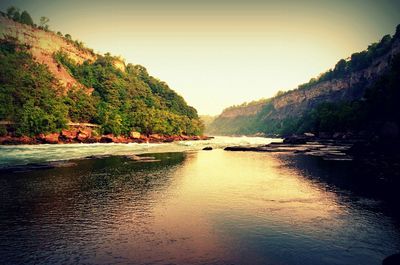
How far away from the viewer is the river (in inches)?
499

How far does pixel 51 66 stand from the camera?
412 ft

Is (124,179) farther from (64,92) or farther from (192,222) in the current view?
(64,92)

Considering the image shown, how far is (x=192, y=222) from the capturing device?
682 inches

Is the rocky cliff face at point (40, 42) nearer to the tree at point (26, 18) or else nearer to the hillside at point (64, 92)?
the hillside at point (64, 92)

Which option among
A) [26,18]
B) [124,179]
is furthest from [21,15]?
[124,179]

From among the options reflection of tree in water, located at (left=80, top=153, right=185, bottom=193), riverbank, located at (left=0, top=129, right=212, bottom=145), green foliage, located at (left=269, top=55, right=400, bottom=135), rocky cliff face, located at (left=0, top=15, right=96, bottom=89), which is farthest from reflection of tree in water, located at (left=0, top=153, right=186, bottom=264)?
rocky cliff face, located at (left=0, top=15, right=96, bottom=89)

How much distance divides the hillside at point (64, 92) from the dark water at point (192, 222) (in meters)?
72.8

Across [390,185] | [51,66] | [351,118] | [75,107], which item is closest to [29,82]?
[75,107]

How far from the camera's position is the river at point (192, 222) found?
12.7m

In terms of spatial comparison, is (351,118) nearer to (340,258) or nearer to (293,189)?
(293,189)

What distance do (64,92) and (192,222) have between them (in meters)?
119

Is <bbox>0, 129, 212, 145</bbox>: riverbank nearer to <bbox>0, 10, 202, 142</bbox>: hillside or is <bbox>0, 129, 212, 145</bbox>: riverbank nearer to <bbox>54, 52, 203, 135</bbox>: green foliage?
<bbox>0, 10, 202, 142</bbox>: hillside

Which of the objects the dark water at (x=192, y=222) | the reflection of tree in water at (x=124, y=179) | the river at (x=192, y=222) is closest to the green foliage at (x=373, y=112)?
the river at (x=192, y=222)

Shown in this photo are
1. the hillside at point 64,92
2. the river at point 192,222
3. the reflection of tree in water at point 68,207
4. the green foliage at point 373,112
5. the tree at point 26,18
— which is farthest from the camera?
the tree at point 26,18
